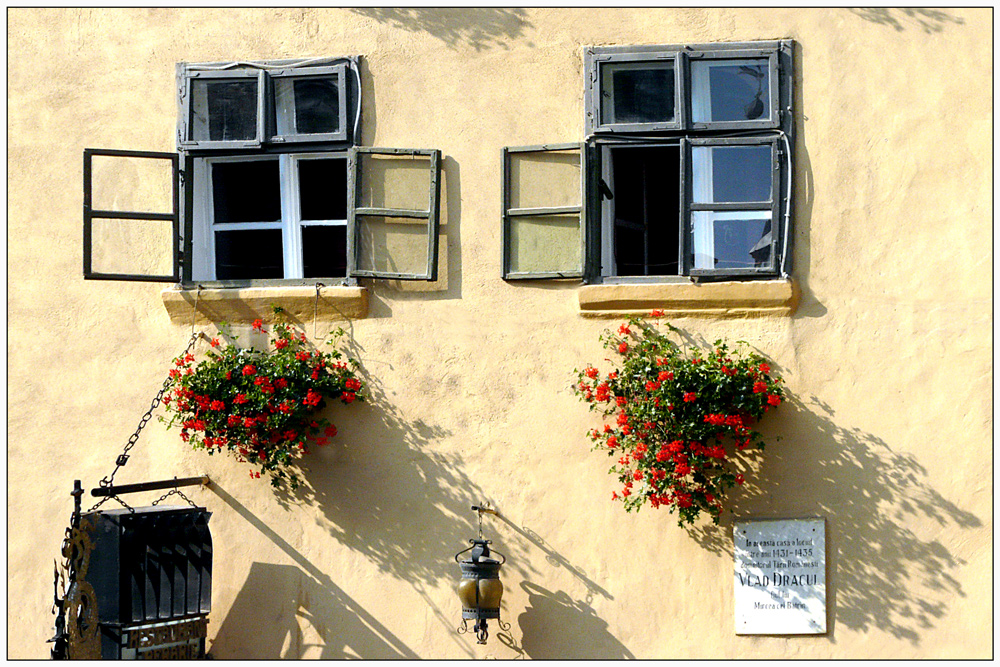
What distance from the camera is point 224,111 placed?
7832mm

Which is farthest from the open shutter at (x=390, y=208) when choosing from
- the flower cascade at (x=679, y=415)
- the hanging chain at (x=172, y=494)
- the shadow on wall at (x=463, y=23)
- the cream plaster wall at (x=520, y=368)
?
the hanging chain at (x=172, y=494)

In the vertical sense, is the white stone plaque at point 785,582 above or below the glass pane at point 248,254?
below

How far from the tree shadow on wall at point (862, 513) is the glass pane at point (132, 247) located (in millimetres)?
3645

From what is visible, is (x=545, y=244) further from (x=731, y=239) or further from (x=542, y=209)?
(x=731, y=239)

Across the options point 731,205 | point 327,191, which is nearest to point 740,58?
point 731,205

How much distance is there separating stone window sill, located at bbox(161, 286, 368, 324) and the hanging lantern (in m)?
1.58

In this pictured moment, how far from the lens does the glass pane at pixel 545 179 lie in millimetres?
7535

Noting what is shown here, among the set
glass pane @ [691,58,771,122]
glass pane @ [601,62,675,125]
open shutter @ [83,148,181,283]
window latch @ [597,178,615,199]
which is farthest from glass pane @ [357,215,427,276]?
glass pane @ [691,58,771,122]

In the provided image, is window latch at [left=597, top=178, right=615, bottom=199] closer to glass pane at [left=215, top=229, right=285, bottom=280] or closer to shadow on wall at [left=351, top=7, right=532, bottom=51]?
shadow on wall at [left=351, top=7, right=532, bottom=51]

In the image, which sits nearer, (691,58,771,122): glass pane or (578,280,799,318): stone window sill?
(578,280,799,318): stone window sill

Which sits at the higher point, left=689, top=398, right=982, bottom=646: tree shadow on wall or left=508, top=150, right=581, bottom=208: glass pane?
left=508, top=150, right=581, bottom=208: glass pane

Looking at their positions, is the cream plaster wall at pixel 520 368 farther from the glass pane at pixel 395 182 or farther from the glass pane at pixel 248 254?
the glass pane at pixel 248 254

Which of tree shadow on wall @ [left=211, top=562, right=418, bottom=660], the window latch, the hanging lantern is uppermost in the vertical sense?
the window latch

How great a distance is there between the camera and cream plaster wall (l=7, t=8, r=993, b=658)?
282 inches
